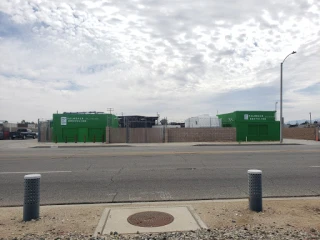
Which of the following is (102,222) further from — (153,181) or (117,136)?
(117,136)

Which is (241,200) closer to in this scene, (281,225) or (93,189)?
(281,225)

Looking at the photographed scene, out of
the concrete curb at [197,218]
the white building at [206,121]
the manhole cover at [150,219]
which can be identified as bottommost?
the manhole cover at [150,219]

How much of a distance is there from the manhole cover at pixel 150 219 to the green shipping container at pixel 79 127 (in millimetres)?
28841

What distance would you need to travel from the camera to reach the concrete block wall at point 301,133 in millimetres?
38344

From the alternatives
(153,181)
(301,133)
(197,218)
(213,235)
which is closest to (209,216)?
(197,218)

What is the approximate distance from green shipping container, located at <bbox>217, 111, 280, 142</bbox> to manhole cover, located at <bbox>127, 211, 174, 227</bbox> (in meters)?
30.6

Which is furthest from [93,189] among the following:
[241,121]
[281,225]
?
[241,121]

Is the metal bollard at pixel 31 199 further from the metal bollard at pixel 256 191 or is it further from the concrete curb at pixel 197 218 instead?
the metal bollard at pixel 256 191

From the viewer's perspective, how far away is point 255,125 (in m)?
35.8

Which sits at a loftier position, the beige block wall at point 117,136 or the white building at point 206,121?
the white building at point 206,121

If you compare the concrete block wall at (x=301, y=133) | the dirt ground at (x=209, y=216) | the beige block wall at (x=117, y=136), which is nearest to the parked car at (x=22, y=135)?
the beige block wall at (x=117, y=136)

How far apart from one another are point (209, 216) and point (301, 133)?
40.4m

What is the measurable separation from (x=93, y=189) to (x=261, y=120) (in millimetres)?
31009

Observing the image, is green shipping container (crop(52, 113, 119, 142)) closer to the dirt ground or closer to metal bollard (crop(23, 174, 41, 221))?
the dirt ground
